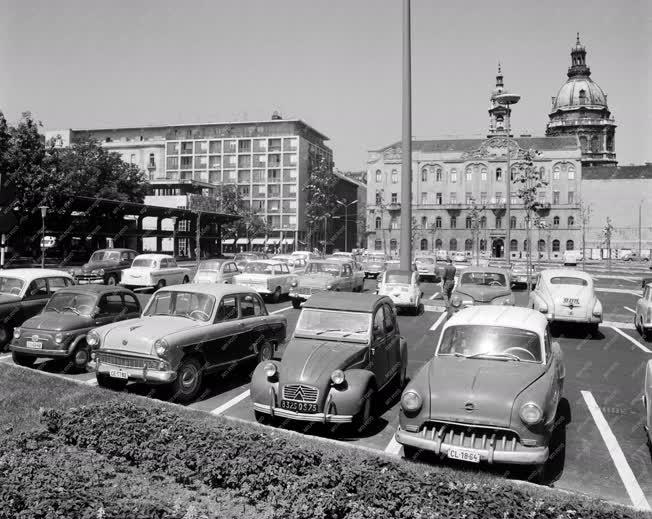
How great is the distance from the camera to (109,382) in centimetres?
1008

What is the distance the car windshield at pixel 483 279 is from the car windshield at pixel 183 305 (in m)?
11.0

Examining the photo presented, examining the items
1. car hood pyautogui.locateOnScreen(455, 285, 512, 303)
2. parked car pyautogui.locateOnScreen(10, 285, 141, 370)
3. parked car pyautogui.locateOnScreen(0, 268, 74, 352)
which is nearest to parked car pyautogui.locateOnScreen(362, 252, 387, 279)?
car hood pyautogui.locateOnScreen(455, 285, 512, 303)

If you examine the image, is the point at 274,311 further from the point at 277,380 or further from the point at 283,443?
the point at 283,443

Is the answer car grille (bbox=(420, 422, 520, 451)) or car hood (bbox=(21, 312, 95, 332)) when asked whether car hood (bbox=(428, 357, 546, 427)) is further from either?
car hood (bbox=(21, 312, 95, 332))

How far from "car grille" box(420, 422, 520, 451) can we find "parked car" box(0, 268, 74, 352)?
30.8 ft

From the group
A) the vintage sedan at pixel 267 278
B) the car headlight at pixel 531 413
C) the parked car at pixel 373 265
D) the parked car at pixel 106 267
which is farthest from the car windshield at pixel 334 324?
the parked car at pixel 373 265

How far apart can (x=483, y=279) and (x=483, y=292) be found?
1216mm

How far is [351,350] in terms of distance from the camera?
8664 millimetres

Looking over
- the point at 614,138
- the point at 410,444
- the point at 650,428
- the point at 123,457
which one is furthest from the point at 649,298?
the point at 614,138

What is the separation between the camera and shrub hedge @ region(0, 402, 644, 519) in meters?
5.11

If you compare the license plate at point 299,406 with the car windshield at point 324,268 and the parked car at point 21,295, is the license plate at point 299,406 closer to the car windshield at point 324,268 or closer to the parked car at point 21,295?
Result: the parked car at point 21,295

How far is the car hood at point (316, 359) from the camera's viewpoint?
7.98m

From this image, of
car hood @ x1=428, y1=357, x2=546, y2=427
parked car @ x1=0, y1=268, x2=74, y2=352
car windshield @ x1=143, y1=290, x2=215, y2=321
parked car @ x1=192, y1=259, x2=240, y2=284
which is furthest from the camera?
parked car @ x1=192, y1=259, x2=240, y2=284

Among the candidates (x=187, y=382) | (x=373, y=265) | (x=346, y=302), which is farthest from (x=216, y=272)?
(x=373, y=265)
